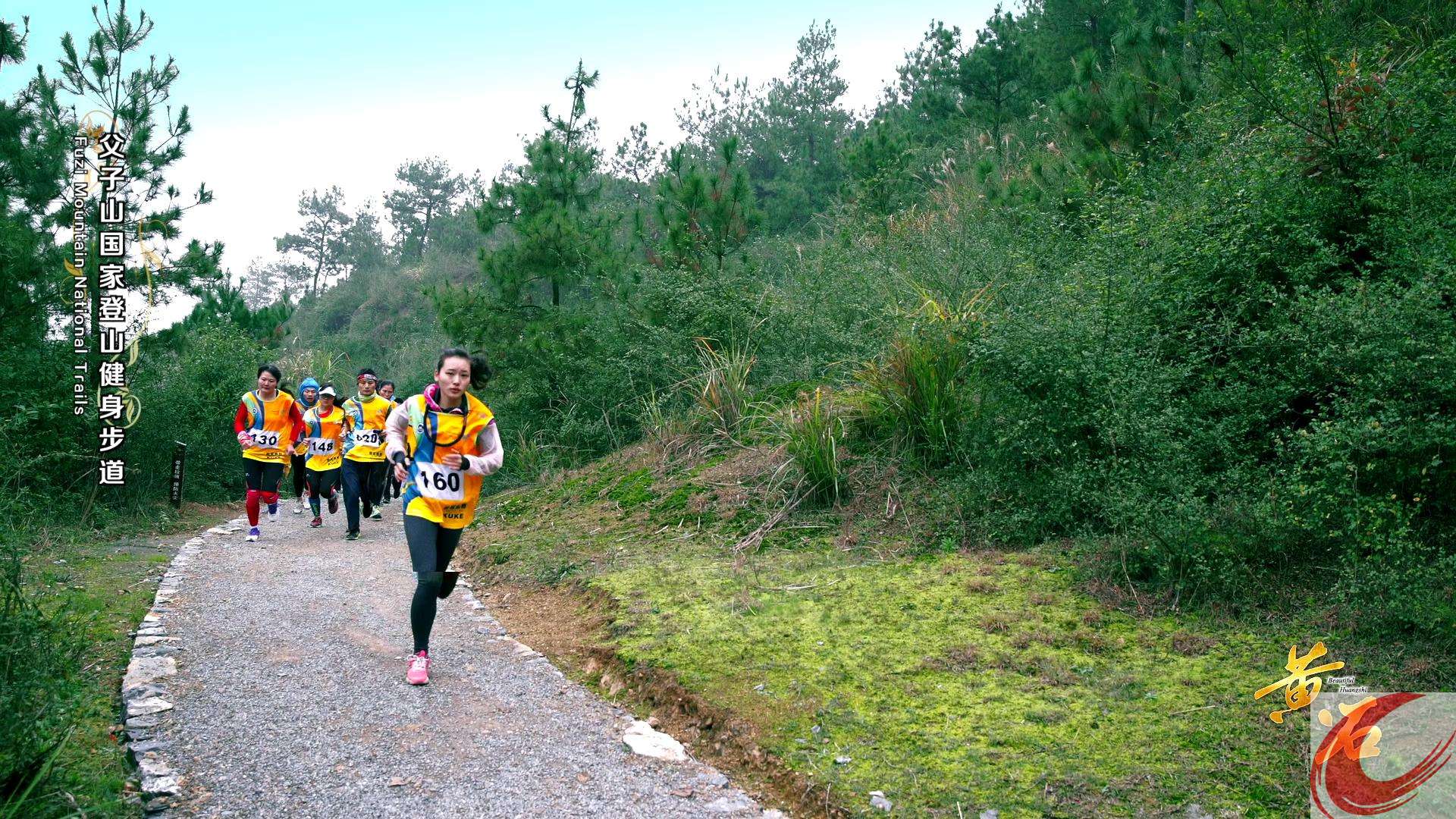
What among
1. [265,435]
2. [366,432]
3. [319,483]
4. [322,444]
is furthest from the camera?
[319,483]

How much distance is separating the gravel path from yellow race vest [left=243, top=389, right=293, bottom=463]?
3.52 m

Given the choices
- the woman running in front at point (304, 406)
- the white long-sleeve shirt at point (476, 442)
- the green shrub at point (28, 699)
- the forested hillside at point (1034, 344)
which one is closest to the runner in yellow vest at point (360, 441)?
the woman running in front at point (304, 406)

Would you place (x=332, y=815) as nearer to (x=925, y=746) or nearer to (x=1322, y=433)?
(x=925, y=746)

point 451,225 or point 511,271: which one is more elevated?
point 451,225

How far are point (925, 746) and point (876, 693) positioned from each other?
2.01 ft

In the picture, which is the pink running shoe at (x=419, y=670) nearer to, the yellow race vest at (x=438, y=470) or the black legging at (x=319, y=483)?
the yellow race vest at (x=438, y=470)

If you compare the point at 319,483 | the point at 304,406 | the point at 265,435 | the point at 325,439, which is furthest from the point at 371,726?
the point at 304,406

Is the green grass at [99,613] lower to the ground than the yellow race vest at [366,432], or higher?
lower

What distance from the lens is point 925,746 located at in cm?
412

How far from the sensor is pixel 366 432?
11.0 m

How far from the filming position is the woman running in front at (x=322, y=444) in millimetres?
11273

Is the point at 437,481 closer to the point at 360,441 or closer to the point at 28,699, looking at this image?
the point at 28,699

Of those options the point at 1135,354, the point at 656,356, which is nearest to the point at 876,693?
the point at 1135,354

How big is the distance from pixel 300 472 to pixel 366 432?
6.65 ft
